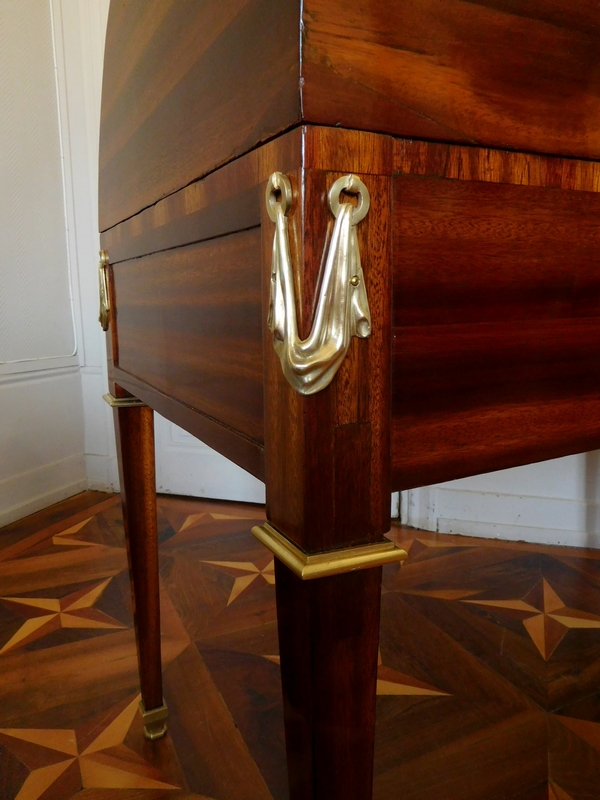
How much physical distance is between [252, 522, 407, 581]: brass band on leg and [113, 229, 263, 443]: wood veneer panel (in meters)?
0.06

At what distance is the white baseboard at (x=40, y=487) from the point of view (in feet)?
5.09

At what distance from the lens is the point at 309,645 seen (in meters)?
0.27

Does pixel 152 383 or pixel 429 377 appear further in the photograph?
pixel 152 383

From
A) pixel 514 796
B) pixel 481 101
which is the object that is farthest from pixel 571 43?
pixel 514 796

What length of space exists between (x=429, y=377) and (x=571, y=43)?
0.18m

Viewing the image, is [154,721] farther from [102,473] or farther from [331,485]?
[102,473]

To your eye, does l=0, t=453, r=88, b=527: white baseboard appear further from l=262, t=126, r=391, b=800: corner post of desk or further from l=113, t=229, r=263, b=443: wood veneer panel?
l=262, t=126, r=391, b=800: corner post of desk

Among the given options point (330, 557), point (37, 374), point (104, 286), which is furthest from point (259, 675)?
point (37, 374)

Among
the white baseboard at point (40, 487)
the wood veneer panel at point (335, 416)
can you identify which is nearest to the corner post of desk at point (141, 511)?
the wood veneer panel at point (335, 416)

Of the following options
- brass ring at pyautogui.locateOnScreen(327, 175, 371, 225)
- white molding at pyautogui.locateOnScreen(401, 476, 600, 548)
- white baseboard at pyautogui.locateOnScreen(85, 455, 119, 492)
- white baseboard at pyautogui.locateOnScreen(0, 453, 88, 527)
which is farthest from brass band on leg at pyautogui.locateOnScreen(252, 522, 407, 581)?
white baseboard at pyautogui.locateOnScreen(85, 455, 119, 492)

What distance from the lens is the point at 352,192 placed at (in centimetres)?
24

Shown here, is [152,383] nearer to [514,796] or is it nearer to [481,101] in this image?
[481,101]

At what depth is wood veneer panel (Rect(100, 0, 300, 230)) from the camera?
25 centimetres

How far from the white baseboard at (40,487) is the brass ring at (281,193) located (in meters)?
1.51
